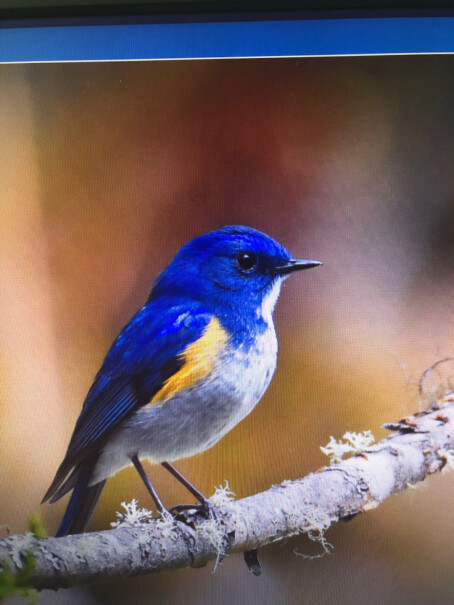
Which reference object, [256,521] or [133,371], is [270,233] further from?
[256,521]

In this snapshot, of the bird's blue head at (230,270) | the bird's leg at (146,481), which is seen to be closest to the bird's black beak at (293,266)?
the bird's blue head at (230,270)

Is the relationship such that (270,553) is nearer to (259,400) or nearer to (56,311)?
(259,400)

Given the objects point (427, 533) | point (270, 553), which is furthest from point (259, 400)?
point (427, 533)

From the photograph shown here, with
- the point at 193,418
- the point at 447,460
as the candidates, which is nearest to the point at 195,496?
the point at 193,418

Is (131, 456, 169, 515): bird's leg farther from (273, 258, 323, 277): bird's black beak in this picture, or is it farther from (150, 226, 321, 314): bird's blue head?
(273, 258, 323, 277): bird's black beak

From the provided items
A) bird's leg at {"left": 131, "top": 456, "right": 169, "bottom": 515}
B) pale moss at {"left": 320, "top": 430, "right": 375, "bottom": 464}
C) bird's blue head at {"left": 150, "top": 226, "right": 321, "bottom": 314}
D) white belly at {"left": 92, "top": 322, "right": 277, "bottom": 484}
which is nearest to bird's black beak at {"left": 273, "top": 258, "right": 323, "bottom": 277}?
bird's blue head at {"left": 150, "top": 226, "right": 321, "bottom": 314}

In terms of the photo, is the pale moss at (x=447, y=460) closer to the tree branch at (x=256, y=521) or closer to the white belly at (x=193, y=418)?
the tree branch at (x=256, y=521)
